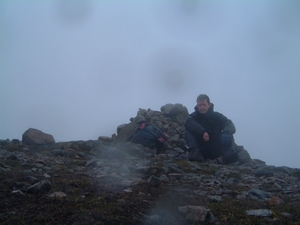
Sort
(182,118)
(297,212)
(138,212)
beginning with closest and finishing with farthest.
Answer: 1. (138,212)
2. (297,212)
3. (182,118)

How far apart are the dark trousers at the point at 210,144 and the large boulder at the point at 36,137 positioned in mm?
5206

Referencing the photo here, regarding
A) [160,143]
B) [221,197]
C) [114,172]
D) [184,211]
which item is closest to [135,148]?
[160,143]

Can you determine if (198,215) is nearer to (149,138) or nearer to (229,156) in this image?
(229,156)

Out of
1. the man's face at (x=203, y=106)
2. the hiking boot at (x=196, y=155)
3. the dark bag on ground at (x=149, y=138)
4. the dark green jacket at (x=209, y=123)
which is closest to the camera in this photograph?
the hiking boot at (x=196, y=155)

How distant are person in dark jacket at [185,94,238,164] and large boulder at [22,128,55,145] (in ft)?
17.0

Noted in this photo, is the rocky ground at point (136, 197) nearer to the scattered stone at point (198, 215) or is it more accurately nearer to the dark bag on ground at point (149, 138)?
the scattered stone at point (198, 215)

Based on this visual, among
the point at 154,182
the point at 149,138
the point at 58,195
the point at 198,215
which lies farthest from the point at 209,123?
the point at 58,195

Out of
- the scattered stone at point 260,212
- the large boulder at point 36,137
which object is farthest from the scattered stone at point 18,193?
the large boulder at point 36,137

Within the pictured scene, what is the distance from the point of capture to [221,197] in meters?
4.30

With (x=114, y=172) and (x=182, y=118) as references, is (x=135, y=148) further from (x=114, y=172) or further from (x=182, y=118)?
(x=182, y=118)

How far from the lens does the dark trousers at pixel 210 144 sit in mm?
8023

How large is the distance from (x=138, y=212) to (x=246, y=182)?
114 inches

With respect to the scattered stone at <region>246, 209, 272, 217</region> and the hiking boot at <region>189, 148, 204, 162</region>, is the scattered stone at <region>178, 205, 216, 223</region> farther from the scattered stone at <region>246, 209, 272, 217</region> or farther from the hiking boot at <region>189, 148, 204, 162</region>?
the hiking boot at <region>189, 148, 204, 162</region>

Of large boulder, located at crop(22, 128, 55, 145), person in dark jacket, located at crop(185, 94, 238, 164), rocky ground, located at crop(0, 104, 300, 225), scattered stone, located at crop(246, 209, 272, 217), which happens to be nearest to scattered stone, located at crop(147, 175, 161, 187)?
rocky ground, located at crop(0, 104, 300, 225)
